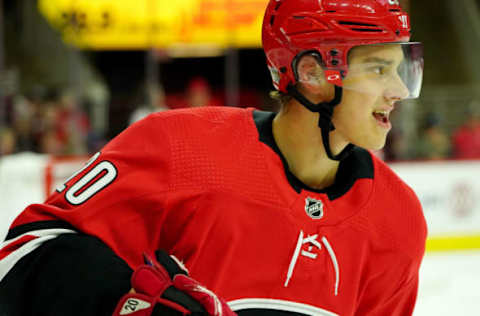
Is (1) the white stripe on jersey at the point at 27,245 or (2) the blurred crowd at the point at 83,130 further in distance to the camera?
(2) the blurred crowd at the point at 83,130

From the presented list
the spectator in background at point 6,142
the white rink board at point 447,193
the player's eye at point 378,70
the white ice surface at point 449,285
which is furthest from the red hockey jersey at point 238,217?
the white rink board at point 447,193

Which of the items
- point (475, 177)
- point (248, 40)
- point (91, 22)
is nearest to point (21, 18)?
point (91, 22)

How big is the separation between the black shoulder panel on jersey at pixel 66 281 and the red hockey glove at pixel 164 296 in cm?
6

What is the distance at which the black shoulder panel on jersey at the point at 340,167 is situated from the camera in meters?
1.46

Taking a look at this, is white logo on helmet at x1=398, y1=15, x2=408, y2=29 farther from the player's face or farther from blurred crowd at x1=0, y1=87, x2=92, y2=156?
blurred crowd at x1=0, y1=87, x2=92, y2=156

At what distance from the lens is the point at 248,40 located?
8234mm

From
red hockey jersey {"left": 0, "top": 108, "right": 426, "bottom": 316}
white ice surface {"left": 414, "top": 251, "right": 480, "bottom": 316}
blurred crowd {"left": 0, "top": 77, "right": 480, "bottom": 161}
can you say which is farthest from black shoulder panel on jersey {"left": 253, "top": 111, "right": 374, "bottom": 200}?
blurred crowd {"left": 0, "top": 77, "right": 480, "bottom": 161}

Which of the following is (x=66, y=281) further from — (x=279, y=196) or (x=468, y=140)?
(x=468, y=140)

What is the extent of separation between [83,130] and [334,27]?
196 inches

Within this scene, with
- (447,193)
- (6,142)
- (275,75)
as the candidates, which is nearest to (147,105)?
(6,142)

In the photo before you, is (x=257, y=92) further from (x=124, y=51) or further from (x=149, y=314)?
(x=149, y=314)

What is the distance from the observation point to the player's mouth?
4.75ft

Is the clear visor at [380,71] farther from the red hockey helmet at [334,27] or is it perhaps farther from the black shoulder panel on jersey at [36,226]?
the black shoulder panel on jersey at [36,226]

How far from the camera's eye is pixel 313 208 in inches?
57.0
